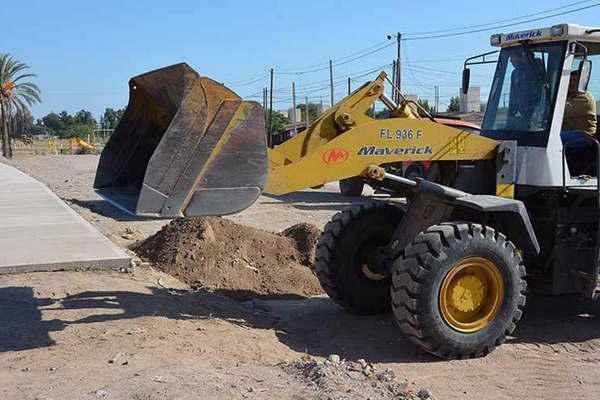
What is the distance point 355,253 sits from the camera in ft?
25.0

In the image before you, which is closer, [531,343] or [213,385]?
[213,385]

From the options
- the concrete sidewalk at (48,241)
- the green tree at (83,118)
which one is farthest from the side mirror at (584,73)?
the green tree at (83,118)

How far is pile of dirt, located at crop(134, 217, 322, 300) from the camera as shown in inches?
373

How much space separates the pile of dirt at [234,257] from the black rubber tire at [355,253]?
5.24ft

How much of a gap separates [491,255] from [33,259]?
19.9ft

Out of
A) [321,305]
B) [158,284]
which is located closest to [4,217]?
[158,284]

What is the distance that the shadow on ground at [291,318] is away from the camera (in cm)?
654

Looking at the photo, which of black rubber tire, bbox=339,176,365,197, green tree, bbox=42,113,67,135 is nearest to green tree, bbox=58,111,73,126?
green tree, bbox=42,113,67,135

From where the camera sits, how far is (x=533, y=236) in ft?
21.2

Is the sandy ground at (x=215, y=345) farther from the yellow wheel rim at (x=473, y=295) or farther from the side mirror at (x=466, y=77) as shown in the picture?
the side mirror at (x=466, y=77)

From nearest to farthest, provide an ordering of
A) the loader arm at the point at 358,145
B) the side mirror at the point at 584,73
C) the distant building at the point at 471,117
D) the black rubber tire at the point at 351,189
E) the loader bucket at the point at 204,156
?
1. the loader bucket at the point at 204,156
2. the side mirror at the point at 584,73
3. the loader arm at the point at 358,145
4. the distant building at the point at 471,117
5. the black rubber tire at the point at 351,189

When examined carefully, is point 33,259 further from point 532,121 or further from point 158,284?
point 532,121

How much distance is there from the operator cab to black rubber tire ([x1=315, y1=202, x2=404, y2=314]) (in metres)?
1.45

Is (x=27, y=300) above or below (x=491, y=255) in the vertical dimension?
below
